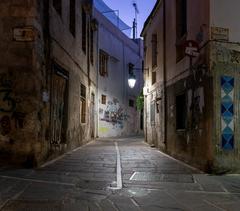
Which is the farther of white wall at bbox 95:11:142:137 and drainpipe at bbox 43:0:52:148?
white wall at bbox 95:11:142:137

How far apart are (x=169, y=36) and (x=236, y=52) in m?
4.79

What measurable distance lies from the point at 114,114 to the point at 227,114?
770 inches

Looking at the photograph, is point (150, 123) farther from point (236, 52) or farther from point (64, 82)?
point (236, 52)

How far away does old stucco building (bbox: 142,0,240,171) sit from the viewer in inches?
342

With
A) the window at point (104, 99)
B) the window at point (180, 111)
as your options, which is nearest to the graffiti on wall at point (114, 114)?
the window at point (104, 99)

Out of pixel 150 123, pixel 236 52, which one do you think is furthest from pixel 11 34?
pixel 150 123

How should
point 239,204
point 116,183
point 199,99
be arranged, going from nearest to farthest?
point 239,204 < point 116,183 < point 199,99

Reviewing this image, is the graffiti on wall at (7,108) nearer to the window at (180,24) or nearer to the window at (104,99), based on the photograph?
the window at (180,24)

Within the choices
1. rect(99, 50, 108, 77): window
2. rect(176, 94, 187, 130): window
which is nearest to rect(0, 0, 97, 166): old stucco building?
rect(176, 94, 187, 130): window

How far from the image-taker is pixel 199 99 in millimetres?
9531

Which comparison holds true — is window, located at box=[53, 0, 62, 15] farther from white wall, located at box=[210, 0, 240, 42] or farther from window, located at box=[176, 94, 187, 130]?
white wall, located at box=[210, 0, 240, 42]

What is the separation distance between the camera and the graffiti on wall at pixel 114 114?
87.0 feet

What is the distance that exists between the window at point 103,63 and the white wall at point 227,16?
17.2m

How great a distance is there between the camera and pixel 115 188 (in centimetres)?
686
